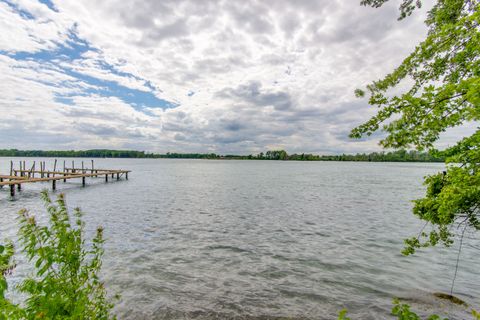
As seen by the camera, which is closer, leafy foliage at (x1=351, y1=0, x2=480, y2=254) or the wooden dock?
leafy foliage at (x1=351, y1=0, x2=480, y2=254)

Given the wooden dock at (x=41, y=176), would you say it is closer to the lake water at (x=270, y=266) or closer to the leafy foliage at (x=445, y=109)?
the lake water at (x=270, y=266)

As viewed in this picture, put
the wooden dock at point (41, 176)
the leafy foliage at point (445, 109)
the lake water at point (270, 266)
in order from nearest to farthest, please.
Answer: the leafy foliage at point (445, 109) < the lake water at point (270, 266) < the wooden dock at point (41, 176)

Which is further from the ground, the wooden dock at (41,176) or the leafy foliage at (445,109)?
the leafy foliage at (445,109)

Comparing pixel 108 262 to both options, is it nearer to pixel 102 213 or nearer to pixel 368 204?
pixel 102 213

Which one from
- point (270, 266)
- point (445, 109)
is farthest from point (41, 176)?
point (445, 109)

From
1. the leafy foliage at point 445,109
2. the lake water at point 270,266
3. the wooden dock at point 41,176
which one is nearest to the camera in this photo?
the leafy foliage at point 445,109

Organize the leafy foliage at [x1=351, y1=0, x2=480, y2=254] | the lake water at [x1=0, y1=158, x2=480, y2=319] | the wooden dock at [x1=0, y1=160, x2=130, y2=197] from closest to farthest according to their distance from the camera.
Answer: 1. the leafy foliage at [x1=351, y1=0, x2=480, y2=254]
2. the lake water at [x1=0, y1=158, x2=480, y2=319]
3. the wooden dock at [x1=0, y1=160, x2=130, y2=197]

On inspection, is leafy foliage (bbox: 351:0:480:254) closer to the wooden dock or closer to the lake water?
the lake water

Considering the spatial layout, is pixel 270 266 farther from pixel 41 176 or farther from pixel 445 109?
pixel 41 176

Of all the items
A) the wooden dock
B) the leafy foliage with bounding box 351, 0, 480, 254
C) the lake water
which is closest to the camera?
the leafy foliage with bounding box 351, 0, 480, 254

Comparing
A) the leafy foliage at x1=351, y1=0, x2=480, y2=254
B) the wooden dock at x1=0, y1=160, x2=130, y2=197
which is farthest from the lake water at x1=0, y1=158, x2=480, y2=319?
the wooden dock at x1=0, y1=160, x2=130, y2=197

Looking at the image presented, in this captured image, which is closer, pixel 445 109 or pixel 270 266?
pixel 445 109

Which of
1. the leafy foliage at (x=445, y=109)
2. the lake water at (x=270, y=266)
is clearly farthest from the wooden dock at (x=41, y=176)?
the leafy foliage at (x=445, y=109)

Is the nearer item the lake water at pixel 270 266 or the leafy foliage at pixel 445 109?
the leafy foliage at pixel 445 109
